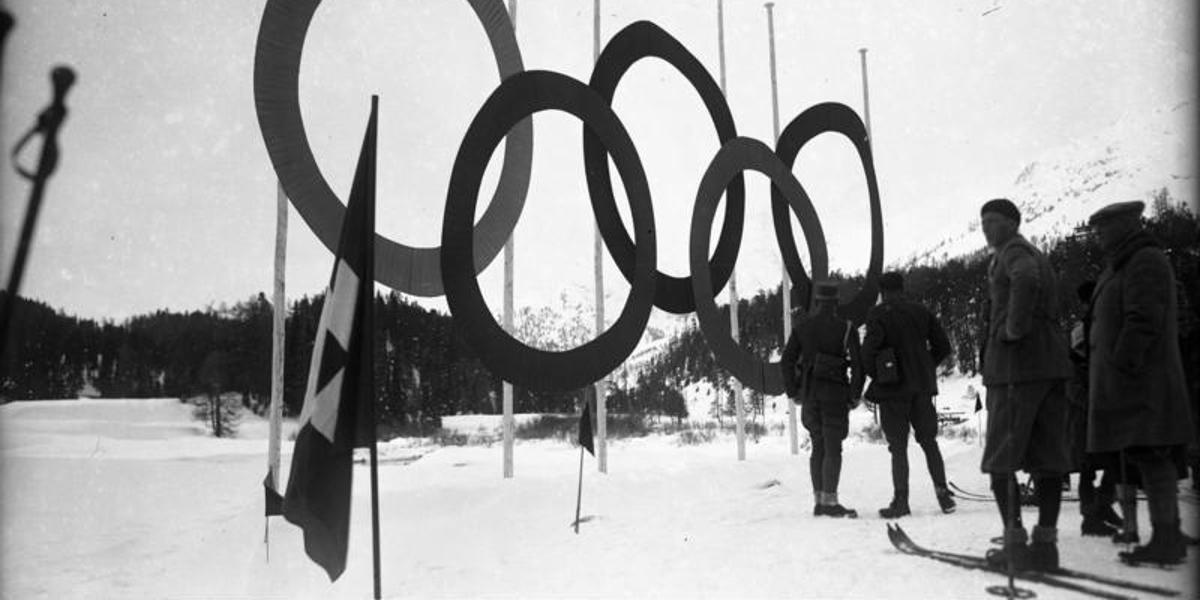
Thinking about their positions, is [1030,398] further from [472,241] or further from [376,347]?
[376,347]

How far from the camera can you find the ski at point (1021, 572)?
3.65 metres

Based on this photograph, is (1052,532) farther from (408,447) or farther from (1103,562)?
(408,447)

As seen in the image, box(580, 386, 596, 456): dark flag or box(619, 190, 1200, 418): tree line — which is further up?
box(619, 190, 1200, 418): tree line

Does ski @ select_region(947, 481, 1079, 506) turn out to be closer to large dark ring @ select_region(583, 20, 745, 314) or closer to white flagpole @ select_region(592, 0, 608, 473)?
large dark ring @ select_region(583, 20, 745, 314)

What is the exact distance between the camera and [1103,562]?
4312mm

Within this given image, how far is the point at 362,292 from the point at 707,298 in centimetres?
614

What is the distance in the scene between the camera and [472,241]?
693 centimetres

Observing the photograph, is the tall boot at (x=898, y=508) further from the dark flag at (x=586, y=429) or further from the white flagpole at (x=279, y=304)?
the white flagpole at (x=279, y=304)

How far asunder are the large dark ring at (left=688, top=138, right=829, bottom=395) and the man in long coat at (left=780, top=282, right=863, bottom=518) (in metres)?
2.43

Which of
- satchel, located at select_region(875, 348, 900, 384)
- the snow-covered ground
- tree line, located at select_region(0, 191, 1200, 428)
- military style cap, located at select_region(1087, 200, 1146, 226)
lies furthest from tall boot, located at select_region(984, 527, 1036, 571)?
satchel, located at select_region(875, 348, 900, 384)

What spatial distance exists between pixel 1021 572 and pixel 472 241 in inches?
194

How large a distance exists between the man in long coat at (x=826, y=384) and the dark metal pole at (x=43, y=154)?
6177 mm

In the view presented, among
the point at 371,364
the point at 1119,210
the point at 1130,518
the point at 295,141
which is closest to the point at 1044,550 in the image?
the point at 1130,518

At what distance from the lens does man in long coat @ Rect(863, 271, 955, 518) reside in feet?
20.7
